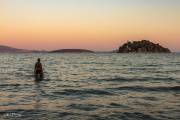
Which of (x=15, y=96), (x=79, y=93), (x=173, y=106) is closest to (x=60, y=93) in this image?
(x=79, y=93)

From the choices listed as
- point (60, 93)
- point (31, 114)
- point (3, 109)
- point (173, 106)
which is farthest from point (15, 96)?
point (173, 106)

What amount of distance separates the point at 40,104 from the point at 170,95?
9.58m

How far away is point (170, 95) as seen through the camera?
2373 centimetres

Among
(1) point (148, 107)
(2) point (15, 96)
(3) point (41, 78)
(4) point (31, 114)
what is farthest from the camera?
(3) point (41, 78)

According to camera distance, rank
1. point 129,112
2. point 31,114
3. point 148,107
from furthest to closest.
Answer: point 148,107, point 129,112, point 31,114

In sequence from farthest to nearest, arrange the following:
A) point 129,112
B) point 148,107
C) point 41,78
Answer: point 41,78, point 148,107, point 129,112

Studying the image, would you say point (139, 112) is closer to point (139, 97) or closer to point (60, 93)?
point (139, 97)

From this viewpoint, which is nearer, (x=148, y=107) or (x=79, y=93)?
(x=148, y=107)

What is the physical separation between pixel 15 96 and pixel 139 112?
914 cm

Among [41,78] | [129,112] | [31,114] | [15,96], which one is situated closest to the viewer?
[31,114]

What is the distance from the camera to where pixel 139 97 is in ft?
74.6

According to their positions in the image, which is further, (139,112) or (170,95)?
(170,95)

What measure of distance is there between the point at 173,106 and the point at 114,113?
13.1 ft

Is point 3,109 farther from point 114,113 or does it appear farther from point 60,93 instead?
point 60,93
